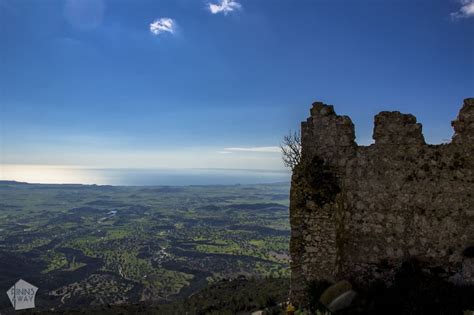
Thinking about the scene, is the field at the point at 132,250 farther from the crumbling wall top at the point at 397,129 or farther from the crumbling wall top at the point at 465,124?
the crumbling wall top at the point at 465,124

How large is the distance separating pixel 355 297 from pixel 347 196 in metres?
2.66

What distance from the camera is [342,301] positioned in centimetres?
832

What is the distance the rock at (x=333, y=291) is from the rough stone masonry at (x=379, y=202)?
43 centimetres

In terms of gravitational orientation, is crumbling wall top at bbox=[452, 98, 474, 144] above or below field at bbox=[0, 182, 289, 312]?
above

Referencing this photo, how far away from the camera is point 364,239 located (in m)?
9.52

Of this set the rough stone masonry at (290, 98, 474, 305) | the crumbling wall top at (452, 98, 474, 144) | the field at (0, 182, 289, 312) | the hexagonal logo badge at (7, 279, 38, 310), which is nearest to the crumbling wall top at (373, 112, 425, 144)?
the rough stone masonry at (290, 98, 474, 305)

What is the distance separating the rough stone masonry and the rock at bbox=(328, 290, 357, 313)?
0.78 m

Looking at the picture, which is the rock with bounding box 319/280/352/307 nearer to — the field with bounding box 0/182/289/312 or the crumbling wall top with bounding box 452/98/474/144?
the crumbling wall top with bounding box 452/98/474/144

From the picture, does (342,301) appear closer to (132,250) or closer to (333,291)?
(333,291)

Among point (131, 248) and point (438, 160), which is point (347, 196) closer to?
point (438, 160)

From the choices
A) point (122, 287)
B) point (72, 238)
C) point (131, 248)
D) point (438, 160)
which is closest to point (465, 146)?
point (438, 160)

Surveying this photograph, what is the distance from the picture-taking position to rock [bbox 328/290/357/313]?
8188 millimetres

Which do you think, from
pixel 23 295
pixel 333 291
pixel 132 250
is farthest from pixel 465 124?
pixel 132 250

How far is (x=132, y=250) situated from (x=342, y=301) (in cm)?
8768
